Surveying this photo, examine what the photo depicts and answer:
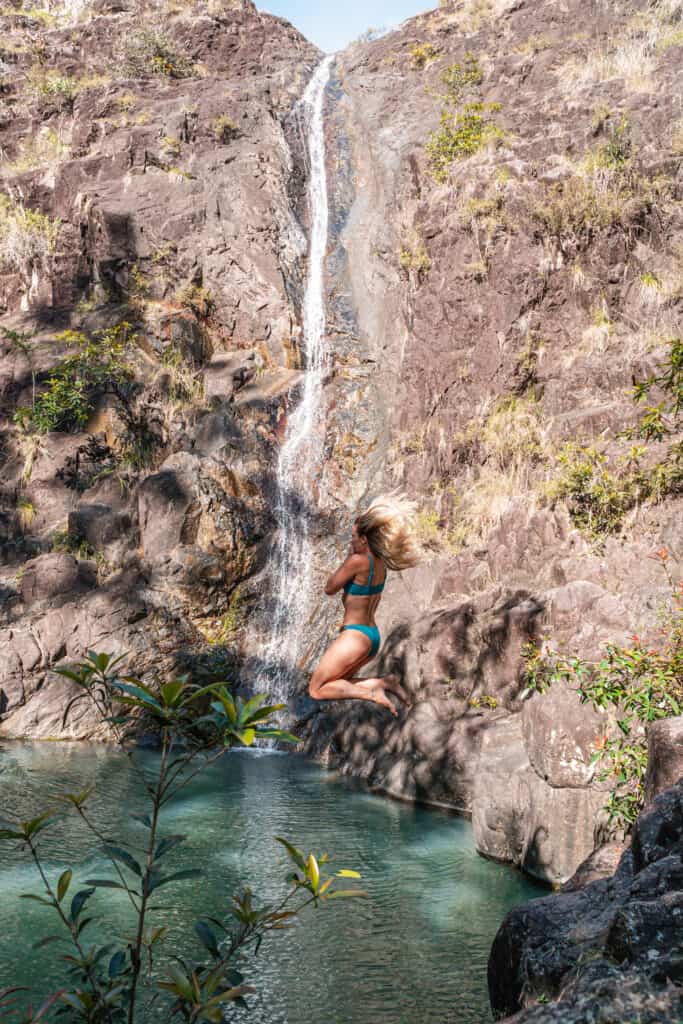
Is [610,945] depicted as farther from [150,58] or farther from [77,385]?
[150,58]

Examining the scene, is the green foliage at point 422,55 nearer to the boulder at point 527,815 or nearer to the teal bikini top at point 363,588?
the boulder at point 527,815

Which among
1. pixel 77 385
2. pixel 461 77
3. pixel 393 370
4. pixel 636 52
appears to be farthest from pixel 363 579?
pixel 461 77

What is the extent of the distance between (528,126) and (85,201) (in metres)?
11.6

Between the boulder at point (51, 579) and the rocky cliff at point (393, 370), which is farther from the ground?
the rocky cliff at point (393, 370)

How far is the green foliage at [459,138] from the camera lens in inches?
671

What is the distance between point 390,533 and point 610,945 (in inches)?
82.0

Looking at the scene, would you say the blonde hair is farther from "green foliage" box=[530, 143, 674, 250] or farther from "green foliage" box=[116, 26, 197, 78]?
"green foliage" box=[116, 26, 197, 78]

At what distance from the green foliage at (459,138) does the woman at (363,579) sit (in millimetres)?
14577

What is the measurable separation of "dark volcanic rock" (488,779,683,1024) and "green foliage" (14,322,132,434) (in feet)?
51.4

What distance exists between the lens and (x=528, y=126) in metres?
17.8

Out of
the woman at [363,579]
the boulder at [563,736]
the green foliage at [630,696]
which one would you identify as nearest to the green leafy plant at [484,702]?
the boulder at [563,736]

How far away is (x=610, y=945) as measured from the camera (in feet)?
8.88

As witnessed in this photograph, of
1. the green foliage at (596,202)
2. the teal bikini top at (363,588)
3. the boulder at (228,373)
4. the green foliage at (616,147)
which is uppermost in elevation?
the green foliage at (616,147)

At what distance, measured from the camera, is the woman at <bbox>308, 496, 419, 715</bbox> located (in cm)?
408
